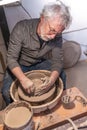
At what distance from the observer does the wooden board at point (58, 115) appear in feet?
4.33

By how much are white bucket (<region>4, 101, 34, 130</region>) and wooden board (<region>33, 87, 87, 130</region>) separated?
11 centimetres

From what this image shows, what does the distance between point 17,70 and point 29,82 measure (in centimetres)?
16

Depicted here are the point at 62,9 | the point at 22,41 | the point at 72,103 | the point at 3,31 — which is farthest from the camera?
the point at 3,31

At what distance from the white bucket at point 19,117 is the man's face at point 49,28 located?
0.53m

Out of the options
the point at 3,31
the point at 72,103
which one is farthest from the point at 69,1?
the point at 72,103

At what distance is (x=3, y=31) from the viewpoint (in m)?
2.31

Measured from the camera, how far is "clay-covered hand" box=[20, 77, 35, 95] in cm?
149

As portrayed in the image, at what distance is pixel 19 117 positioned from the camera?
4.06 ft

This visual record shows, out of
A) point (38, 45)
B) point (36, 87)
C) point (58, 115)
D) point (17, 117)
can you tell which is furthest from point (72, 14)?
point (17, 117)

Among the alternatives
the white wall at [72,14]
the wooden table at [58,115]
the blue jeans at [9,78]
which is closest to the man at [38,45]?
the blue jeans at [9,78]

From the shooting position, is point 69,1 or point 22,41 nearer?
point 22,41

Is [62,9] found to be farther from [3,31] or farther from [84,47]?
[84,47]

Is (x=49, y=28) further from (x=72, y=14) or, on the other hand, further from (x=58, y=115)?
(x=72, y=14)

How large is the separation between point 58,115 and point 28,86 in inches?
10.4
